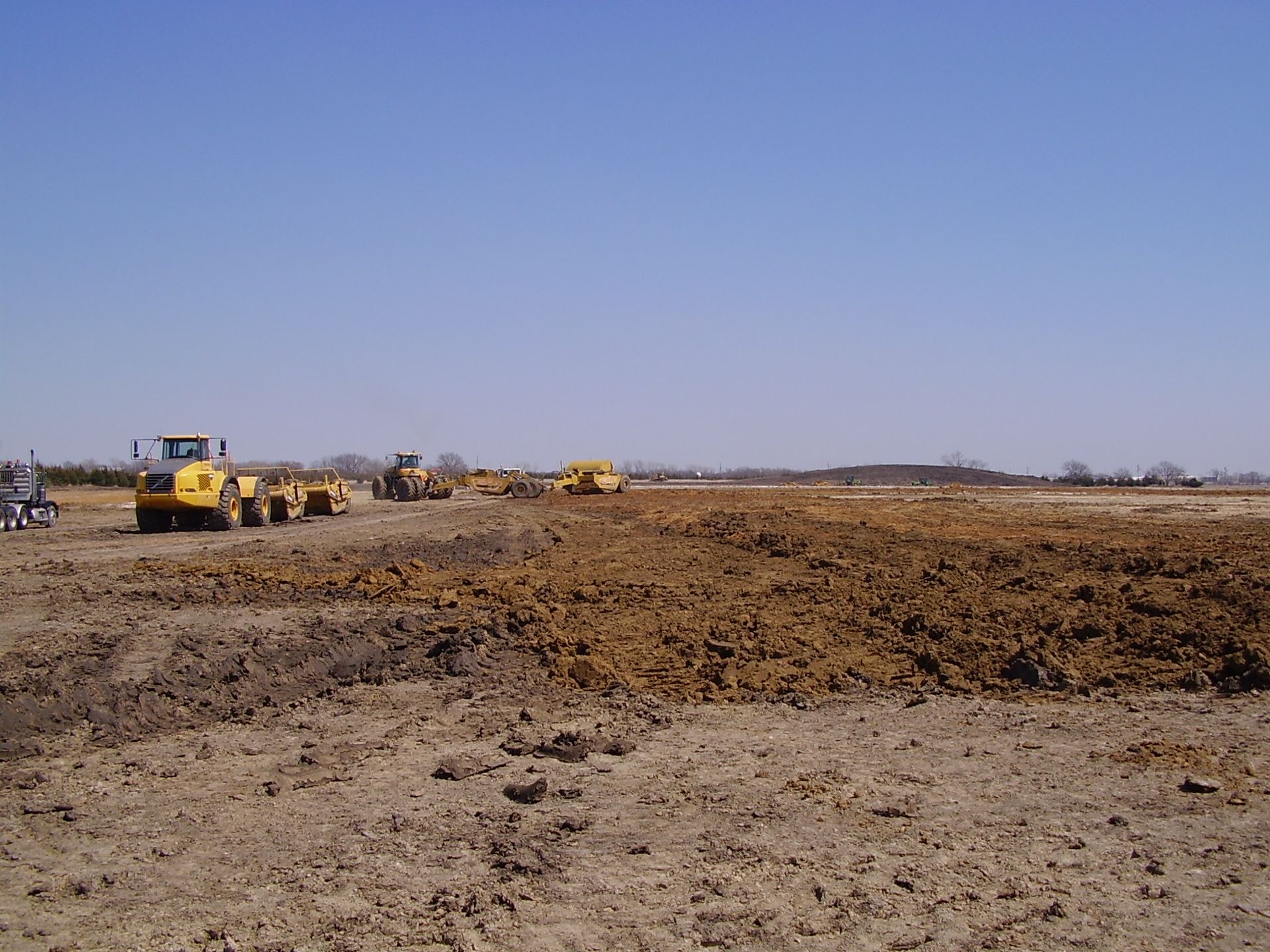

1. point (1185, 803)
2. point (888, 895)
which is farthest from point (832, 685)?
point (888, 895)

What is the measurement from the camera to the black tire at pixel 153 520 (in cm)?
2589

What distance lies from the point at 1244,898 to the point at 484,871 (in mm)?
3597

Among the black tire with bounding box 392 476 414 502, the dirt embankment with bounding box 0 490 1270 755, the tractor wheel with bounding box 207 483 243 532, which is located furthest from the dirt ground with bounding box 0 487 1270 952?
the black tire with bounding box 392 476 414 502

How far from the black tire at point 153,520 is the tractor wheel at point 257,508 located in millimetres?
2874

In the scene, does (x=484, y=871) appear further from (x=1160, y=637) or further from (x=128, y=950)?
(x=1160, y=637)

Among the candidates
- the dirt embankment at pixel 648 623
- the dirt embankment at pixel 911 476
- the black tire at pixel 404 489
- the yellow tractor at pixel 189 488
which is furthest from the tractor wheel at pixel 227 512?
the dirt embankment at pixel 911 476

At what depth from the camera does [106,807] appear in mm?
6176

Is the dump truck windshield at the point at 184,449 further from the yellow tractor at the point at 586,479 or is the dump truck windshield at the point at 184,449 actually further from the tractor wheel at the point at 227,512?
the yellow tractor at the point at 586,479

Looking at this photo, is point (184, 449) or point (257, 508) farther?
point (257, 508)

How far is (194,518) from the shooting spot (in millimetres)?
26781

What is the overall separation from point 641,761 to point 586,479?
46.6 metres

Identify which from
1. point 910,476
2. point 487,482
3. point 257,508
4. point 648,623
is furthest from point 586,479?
point 910,476

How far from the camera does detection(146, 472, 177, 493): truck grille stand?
24.9 metres

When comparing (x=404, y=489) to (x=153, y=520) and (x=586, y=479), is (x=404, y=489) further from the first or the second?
(x=153, y=520)
